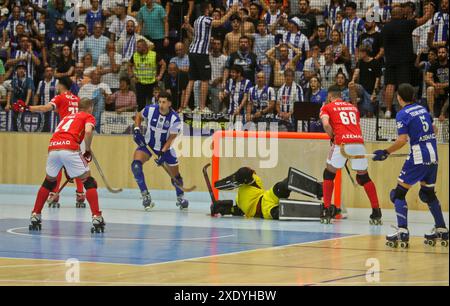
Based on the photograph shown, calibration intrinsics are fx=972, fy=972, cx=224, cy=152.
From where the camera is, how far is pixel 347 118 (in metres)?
14.1

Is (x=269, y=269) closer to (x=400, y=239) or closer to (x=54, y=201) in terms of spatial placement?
(x=400, y=239)

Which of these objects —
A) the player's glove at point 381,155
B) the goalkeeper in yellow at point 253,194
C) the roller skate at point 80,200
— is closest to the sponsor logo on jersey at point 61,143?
the goalkeeper in yellow at point 253,194

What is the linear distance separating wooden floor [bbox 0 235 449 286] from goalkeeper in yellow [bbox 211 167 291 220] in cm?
375

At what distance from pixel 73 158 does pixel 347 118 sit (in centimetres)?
424

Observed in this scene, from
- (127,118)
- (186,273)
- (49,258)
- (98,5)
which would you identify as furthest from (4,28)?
(186,273)

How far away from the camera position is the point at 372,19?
18.8 metres


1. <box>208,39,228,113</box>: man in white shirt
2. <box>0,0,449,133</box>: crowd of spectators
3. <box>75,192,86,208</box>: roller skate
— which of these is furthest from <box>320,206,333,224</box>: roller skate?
<box>208,39,228,113</box>: man in white shirt

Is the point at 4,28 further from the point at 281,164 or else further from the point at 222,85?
the point at 281,164

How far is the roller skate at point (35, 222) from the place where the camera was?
12375mm

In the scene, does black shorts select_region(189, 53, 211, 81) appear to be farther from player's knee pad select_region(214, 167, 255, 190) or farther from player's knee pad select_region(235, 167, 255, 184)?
player's knee pad select_region(235, 167, 255, 184)

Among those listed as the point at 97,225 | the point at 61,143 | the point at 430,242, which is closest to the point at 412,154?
the point at 430,242

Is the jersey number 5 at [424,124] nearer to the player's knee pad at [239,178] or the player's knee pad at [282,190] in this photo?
the player's knee pad at [282,190]

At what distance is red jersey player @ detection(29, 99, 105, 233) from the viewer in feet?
39.6

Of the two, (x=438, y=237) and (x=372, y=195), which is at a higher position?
(x=372, y=195)
